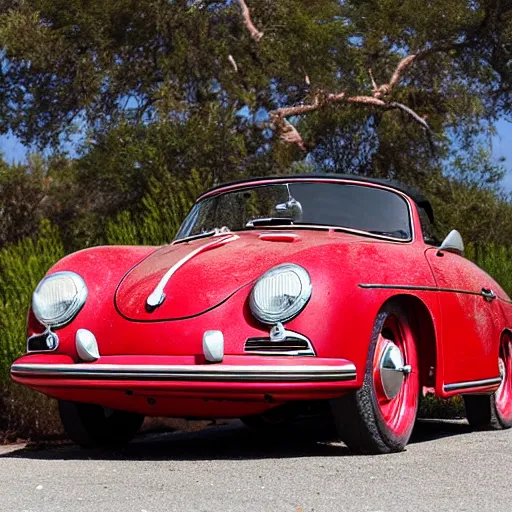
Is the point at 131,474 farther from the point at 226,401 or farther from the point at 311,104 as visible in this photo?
the point at 311,104

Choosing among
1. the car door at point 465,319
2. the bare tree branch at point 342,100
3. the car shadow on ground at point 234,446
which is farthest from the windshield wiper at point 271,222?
the bare tree branch at point 342,100

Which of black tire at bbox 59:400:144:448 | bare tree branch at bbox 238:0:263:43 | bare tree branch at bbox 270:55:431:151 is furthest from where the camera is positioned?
bare tree branch at bbox 238:0:263:43

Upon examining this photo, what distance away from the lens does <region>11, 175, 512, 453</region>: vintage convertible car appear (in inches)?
188

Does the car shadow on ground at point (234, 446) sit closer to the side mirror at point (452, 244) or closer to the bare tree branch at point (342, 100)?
the side mirror at point (452, 244)

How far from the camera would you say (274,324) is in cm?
478

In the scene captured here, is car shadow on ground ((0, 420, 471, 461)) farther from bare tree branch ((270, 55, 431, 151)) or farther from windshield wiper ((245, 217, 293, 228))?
bare tree branch ((270, 55, 431, 151))

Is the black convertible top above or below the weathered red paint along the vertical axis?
above

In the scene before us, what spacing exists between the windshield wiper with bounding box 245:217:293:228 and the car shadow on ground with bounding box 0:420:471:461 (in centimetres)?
125

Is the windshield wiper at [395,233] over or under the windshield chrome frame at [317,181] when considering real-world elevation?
under

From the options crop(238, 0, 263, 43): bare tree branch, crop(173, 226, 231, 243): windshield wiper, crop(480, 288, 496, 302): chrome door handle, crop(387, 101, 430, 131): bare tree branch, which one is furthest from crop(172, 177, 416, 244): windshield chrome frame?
crop(238, 0, 263, 43): bare tree branch

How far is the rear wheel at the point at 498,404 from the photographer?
6.89 meters

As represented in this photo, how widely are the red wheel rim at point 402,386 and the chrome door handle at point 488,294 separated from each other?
1173 mm

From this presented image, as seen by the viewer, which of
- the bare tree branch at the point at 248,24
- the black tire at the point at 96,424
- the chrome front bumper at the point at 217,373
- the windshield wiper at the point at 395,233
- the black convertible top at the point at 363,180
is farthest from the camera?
the bare tree branch at the point at 248,24

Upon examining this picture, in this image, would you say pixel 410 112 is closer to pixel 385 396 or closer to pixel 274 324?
pixel 385 396
